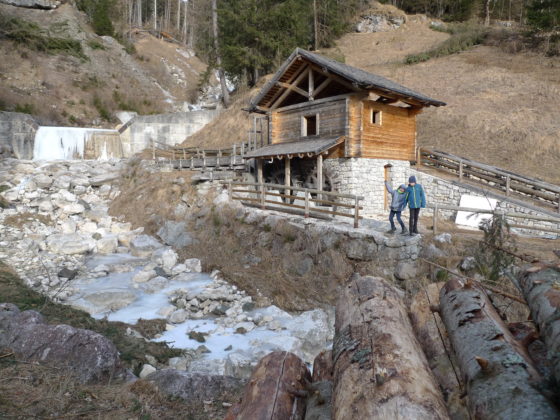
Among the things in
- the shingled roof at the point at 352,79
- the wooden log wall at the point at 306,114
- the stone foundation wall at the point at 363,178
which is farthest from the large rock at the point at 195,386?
the wooden log wall at the point at 306,114

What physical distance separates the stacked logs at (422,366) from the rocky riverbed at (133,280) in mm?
2630

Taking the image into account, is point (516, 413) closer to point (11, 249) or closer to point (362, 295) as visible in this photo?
point (362, 295)

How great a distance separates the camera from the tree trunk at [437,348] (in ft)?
9.57

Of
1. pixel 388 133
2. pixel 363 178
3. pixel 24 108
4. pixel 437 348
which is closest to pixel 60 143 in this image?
pixel 24 108

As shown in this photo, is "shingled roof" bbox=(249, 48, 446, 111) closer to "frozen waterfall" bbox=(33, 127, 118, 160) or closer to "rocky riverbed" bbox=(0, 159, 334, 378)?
"rocky riverbed" bbox=(0, 159, 334, 378)

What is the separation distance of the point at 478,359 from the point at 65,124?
35.1 metres

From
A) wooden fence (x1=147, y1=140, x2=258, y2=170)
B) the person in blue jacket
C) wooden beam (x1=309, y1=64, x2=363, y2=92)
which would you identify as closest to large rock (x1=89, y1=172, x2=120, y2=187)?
wooden fence (x1=147, y1=140, x2=258, y2=170)

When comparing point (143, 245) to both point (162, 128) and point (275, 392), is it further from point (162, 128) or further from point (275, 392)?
point (162, 128)

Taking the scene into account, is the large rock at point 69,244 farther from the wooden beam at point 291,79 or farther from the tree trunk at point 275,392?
the tree trunk at point 275,392

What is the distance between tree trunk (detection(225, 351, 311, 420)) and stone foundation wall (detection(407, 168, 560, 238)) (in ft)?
33.9

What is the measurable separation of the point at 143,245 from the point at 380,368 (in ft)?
43.3

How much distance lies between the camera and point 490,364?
272 cm

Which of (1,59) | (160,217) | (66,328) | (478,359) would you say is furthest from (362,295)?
(1,59)

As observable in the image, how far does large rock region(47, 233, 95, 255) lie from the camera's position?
43.7 feet
